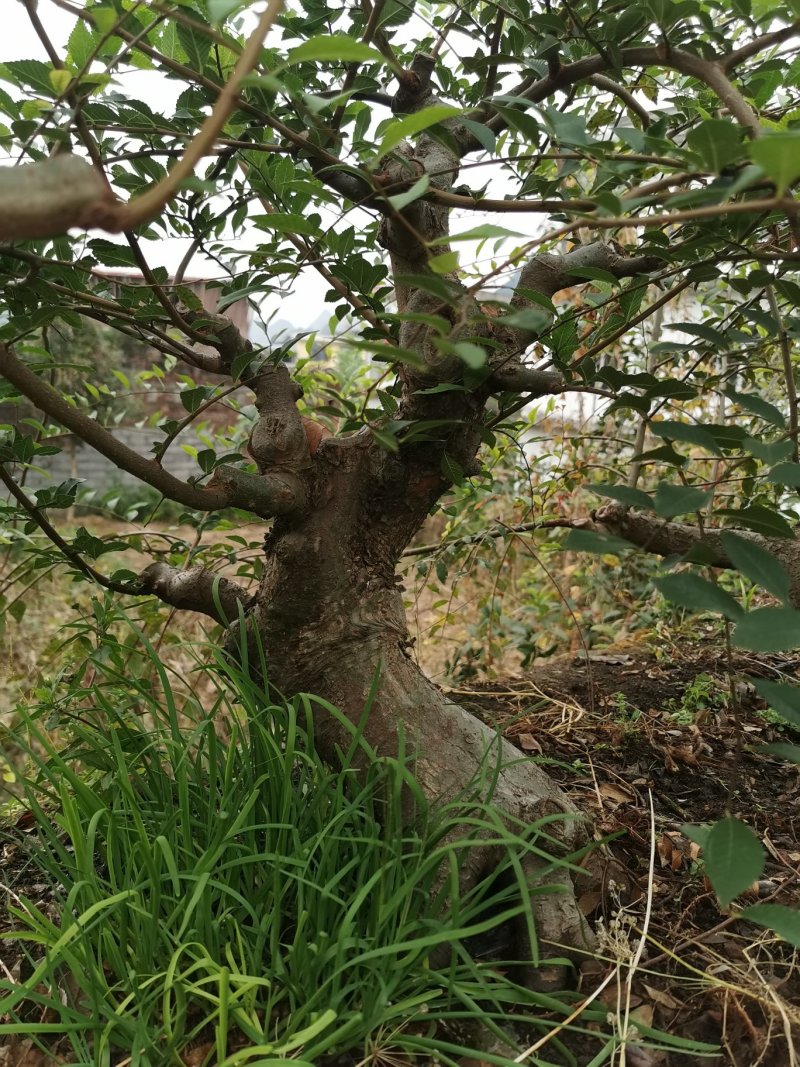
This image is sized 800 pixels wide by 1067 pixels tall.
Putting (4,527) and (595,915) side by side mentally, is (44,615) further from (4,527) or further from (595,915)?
(595,915)

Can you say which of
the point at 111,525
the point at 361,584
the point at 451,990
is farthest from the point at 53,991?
the point at 111,525

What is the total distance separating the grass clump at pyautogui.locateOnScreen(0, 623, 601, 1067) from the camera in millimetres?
830

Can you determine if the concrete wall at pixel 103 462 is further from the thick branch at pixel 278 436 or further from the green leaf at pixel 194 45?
the green leaf at pixel 194 45

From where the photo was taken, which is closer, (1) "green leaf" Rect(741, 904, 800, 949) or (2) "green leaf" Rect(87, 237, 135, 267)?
(1) "green leaf" Rect(741, 904, 800, 949)

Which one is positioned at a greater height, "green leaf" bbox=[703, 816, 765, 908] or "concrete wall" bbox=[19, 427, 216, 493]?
"concrete wall" bbox=[19, 427, 216, 493]

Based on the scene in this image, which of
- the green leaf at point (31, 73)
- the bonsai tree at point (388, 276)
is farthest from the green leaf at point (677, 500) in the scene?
the green leaf at point (31, 73)

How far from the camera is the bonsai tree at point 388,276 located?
746 millimetres

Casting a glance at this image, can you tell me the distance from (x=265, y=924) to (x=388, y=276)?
778 mm

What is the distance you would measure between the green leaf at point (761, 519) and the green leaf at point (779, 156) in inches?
12.3

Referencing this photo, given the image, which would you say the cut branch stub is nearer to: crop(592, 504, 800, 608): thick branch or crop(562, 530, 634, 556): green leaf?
crop(562, 530, 634, 556): green leaf

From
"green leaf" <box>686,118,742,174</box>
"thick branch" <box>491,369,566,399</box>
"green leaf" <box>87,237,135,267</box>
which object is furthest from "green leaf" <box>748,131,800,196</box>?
"green leaf" <box>87,237,135,267</box>

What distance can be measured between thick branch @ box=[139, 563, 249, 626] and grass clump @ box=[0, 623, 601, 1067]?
0.49ft

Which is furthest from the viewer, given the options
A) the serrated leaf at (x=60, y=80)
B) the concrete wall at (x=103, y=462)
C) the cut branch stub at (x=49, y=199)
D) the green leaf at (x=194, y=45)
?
the concrete wall at (x=103, y=462)

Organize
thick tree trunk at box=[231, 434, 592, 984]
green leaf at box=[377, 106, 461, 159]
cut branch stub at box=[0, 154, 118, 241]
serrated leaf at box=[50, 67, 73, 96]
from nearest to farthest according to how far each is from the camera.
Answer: cut branch stub at box=[0, 154, 118, 241] < green leaf at box=[377, 106, 461, 159] < serrated leaf at box=[50, 67, 73, 96] < thick tree trunk at box=[231, 434, 592, 984]
